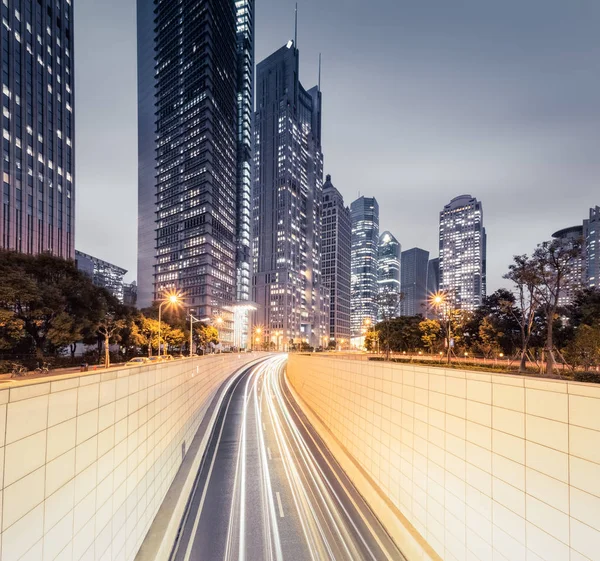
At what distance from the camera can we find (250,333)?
6521 inches

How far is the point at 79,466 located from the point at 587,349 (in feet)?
112

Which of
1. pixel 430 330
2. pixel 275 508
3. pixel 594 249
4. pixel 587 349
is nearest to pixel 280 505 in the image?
pixel 275 508

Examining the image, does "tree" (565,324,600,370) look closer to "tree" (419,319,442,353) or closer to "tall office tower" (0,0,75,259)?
"tree" (419,319,442,353)

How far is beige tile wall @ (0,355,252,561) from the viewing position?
5.57m

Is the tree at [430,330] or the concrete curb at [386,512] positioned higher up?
the tree at [430,330]

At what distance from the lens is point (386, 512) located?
14.0 metres

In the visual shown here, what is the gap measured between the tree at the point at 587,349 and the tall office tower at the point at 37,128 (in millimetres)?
100171

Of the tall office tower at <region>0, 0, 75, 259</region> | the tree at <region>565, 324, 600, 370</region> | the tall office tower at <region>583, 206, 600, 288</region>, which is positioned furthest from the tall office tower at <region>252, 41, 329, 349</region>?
the tall office tower at <region>583, 206, 600, 288</region>

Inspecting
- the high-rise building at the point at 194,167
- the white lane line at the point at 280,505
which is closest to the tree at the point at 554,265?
the white lane line at the point at 280,505

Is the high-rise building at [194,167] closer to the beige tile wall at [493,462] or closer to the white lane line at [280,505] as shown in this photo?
the white lane line at [280,505]

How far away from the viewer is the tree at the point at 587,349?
24.3 m

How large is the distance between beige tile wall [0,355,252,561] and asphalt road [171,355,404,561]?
3.16m

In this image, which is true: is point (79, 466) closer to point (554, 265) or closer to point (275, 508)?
point (275, 508)

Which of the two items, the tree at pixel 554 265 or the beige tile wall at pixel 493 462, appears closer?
the beige tile wall at pixel 493 462
